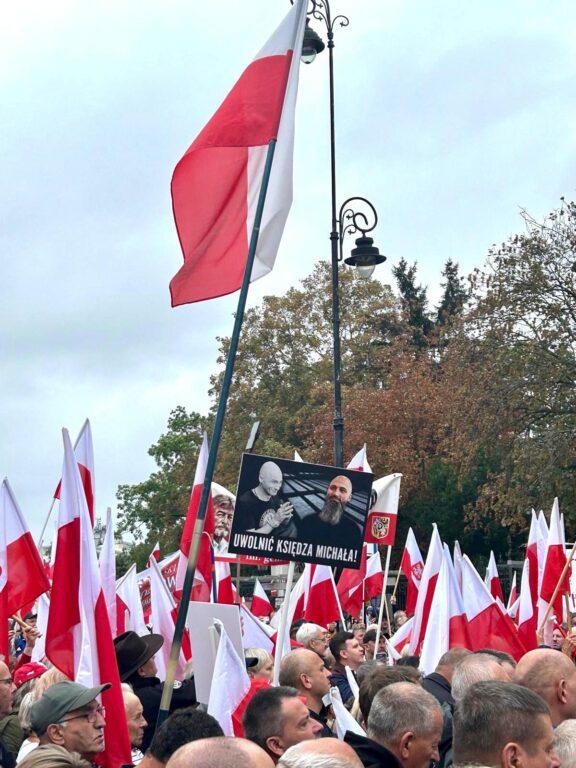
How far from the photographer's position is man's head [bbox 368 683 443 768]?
15.1ft

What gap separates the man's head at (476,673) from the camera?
5.52 m

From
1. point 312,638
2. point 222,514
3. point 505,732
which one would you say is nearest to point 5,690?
point 312,638

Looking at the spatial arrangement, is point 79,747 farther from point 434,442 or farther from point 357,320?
point 357,320

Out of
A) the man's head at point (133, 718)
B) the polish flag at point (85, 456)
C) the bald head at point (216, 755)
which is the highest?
the polish flag at point (85, 456)

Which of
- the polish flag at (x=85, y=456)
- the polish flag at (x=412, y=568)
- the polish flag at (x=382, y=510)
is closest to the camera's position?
the polish flag at (x=85, y=456)

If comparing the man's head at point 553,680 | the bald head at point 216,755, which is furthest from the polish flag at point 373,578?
the bald head at point 216,755

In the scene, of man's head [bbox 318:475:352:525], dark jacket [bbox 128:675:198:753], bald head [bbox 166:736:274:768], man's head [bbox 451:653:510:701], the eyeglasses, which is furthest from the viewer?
man's head [bbox 318:475:352:525]

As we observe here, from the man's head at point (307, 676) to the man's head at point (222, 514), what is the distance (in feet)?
20.0

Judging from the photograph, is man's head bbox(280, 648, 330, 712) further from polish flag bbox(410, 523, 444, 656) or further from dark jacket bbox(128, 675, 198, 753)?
polish flag bbox(410, 523, 444, 656)

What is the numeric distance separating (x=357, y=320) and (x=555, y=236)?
1914 centimetres

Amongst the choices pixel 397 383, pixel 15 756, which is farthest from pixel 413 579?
pixel 397 383

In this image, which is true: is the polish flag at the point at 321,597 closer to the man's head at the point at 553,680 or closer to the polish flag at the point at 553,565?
the polish flag at the point at 553,565

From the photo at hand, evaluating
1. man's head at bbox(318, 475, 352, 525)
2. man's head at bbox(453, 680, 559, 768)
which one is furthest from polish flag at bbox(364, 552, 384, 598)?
man's head at bbox(453, 680, 559, 768)

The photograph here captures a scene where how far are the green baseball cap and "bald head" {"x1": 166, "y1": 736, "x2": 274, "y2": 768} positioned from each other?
2.25 meters
